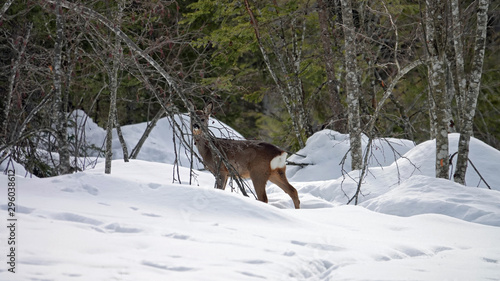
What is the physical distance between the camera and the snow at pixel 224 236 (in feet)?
11.5

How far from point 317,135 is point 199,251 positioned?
9748 millimetres

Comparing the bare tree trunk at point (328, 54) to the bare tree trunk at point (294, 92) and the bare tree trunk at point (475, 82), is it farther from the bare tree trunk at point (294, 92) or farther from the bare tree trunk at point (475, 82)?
the bare tree trunk at point (475, 82)

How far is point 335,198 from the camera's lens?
9492 mm

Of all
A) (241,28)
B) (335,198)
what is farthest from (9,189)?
(241,28)

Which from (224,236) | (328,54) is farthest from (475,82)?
(224,236)

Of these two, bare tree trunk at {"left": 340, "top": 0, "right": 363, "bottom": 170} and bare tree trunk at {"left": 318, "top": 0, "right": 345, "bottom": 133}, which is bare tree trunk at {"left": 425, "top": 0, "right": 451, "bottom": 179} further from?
bare tree trunk at {"left": 318, "top": 0, "right": 345, "bottom": 133}

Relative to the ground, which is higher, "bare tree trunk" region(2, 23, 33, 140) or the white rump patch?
"bare tree trunk" region(2, 23, 33, 140)

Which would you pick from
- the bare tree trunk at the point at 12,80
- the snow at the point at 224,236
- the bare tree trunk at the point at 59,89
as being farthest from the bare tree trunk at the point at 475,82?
the bare tree trunk at the point at 12,80

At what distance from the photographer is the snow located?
11.5 ft

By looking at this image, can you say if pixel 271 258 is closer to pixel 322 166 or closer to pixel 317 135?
pixel 322 166

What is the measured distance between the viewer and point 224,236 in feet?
14.6

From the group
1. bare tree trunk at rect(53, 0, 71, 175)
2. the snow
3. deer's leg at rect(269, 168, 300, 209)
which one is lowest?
deer's leg at rect(269, 168, 300, 209)

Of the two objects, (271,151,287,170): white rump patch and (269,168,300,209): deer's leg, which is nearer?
(269,168,300,209): deer's leg

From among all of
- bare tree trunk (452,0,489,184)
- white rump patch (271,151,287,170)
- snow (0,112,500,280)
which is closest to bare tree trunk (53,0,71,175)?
snow (0,112,500,280)
